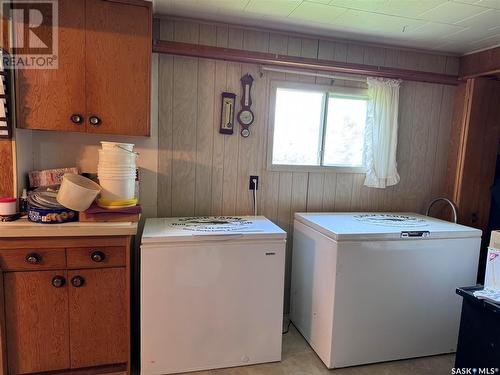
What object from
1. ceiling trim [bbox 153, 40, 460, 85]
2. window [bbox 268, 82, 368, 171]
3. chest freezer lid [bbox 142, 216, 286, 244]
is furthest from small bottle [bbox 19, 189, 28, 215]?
window [bbox 268, 82, 368, 171]

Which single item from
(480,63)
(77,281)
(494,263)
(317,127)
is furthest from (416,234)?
(77,281)

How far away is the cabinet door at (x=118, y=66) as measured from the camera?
1913mm

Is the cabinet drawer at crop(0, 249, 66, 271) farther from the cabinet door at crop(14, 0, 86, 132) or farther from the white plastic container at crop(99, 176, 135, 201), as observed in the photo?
the cabinet door at crop(14, 0, 86, 132)

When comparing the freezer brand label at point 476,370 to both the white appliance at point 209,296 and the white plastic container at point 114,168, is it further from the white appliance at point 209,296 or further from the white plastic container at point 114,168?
the white plastic container at point 114,168

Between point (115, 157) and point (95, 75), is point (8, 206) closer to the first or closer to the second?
point (115, 157)

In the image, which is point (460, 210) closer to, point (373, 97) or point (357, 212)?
point (357, 212)

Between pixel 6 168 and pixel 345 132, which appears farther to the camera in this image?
pixel 345 132


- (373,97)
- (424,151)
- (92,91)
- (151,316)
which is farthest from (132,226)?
(424,151)

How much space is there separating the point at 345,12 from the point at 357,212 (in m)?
1.54

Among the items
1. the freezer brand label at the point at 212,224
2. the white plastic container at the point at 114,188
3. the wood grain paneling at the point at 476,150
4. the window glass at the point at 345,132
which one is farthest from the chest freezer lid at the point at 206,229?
the wood grain paneling at the point at 476,150

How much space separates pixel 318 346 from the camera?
2.26 meters

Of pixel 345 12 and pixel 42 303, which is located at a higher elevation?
pixel 345 12

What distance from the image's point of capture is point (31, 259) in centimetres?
173

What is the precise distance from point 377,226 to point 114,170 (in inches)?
68.8
